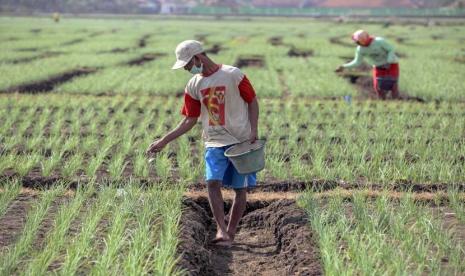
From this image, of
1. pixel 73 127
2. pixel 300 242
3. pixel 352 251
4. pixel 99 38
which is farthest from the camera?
pixel 99 38

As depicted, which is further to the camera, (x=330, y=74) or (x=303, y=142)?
(x=330, y=74)

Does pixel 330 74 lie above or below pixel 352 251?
below

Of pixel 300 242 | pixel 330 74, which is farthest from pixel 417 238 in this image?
pixel 330 74

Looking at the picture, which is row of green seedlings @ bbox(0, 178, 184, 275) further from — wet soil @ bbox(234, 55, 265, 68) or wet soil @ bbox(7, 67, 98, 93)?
wet soil @ bbox(234, 55, 265, 68)

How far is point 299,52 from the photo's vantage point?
22.9 m

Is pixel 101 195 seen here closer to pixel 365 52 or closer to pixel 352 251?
pixel 352 251

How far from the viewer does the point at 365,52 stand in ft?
34.5

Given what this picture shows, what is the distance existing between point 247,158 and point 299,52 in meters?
18.8

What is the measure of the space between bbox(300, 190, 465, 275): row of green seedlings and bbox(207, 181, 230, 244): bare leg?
61 cm

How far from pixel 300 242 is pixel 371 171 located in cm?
203

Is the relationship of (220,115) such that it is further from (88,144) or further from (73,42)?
(73,42)

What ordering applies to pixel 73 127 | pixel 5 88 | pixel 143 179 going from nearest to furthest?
1. pixel 143 179
2. pixel 73 127
3. pixel 5 88

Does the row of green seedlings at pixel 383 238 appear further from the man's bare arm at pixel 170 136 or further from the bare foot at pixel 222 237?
the man's bare arm at pixel 170 136

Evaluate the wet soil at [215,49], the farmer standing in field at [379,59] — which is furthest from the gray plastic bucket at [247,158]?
the wet soil at [215,49]
